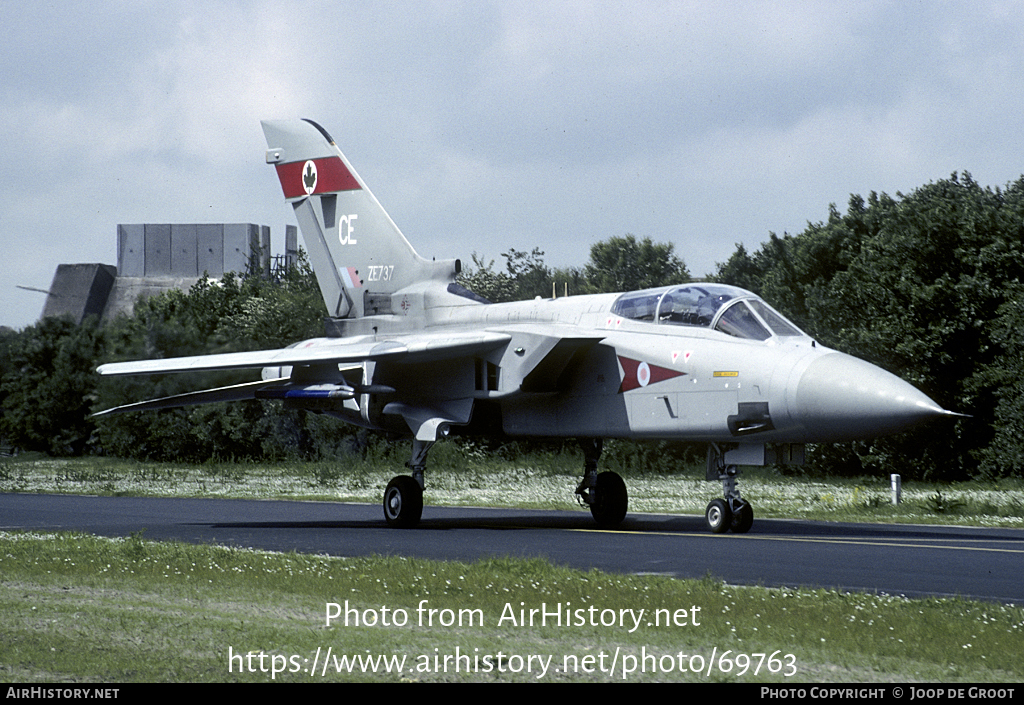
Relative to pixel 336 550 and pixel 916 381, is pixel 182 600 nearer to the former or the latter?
pixel 336 550

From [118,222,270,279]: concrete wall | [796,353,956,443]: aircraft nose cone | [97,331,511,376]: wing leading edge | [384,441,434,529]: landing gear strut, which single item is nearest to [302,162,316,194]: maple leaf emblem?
[97,331,511,376]: wing leading edge

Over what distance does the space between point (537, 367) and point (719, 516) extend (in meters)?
3.40

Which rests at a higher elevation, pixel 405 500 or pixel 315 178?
pixel 315 178

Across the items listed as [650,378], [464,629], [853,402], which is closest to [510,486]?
[650,378]

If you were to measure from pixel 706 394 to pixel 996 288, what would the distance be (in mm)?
21778

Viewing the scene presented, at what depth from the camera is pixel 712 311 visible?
15.5 m

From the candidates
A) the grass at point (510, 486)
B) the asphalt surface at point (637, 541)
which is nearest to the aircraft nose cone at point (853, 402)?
the asphalt surface at point (637, 541)

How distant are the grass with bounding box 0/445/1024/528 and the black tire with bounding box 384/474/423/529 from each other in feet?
19.5

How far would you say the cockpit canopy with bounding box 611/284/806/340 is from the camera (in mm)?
15133

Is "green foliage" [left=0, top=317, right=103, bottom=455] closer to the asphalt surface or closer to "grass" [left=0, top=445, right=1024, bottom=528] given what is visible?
"grass" [left=0, top=445, right=1024, bottom=528]

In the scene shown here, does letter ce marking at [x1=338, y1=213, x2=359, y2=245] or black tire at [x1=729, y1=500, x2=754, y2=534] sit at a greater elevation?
letter ce marking at [x1=338, y1=213, x2=359, y2=245]

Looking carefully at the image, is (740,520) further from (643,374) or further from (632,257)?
(632,257)

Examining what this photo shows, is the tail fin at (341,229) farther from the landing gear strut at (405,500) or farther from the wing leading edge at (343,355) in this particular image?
the landing gear strut at (405,500)

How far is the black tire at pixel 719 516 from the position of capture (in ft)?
50.3
